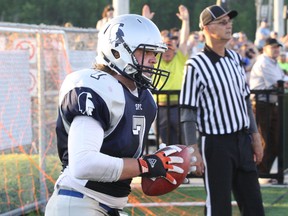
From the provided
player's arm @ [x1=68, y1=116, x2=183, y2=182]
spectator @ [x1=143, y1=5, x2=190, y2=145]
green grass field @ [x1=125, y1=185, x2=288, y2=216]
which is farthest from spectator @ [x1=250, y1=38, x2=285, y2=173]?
player's arm @ [x1=68, y1=116, x2=183, y2=182]

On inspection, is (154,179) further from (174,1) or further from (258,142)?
(174,1)

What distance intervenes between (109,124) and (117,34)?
446 mm

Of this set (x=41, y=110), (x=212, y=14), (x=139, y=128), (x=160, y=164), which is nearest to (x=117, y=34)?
(x=139, y=128)

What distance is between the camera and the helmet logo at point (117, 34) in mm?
3584

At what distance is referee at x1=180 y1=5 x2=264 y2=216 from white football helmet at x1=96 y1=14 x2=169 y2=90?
1.96 m

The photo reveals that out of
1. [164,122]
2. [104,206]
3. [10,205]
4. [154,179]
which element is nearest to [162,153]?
[154,179]

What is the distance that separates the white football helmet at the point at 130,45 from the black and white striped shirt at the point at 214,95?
205 centimetres

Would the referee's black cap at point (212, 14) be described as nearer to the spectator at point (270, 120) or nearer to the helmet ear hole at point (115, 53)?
the helmet ear hole at point (115, 53)

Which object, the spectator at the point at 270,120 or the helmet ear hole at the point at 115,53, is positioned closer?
the helmet ear hole at the point at 115,53

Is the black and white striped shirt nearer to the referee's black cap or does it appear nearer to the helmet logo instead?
the referee's black cap

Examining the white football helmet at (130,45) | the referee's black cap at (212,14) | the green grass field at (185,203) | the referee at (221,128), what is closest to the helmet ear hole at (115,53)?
the white football helmet at (130,45)

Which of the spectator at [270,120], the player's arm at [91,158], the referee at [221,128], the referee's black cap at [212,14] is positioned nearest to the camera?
the player's arm at [91,158]

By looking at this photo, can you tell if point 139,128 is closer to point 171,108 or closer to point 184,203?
point 184,203

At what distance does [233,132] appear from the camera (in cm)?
565
